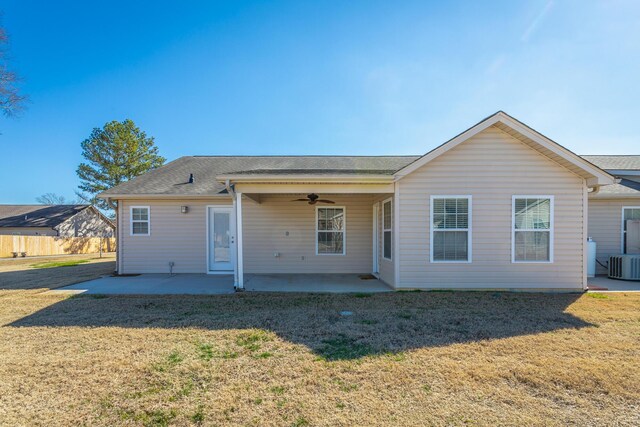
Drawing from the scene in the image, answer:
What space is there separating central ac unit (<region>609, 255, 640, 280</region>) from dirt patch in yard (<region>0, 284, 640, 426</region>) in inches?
157

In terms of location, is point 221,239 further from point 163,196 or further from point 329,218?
point 329,218

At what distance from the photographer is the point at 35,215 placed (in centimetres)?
2867

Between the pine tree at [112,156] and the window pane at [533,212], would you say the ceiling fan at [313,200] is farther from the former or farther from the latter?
the pine tree at [112,156]

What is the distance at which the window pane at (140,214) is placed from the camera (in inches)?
393

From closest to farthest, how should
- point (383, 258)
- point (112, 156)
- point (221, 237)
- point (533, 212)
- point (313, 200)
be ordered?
point (533, 212), point (383, 258), point (313, 200), point (221, 237), point (112, 156)

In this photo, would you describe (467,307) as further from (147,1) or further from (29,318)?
(147,1)

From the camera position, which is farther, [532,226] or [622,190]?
[622,190]

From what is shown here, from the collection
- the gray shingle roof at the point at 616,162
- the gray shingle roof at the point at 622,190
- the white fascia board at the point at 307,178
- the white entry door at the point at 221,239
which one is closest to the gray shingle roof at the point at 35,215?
the white entry door at the point at 221,239

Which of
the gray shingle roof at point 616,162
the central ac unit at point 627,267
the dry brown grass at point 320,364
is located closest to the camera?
the dry brown grass at point 320,364

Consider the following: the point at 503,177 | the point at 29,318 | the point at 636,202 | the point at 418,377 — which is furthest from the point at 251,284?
the point at 636,202

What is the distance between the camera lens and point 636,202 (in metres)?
9.56

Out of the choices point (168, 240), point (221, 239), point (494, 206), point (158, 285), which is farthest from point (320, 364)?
point (168, 240)

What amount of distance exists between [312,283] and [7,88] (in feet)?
42.5

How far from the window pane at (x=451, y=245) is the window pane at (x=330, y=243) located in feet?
11.3
